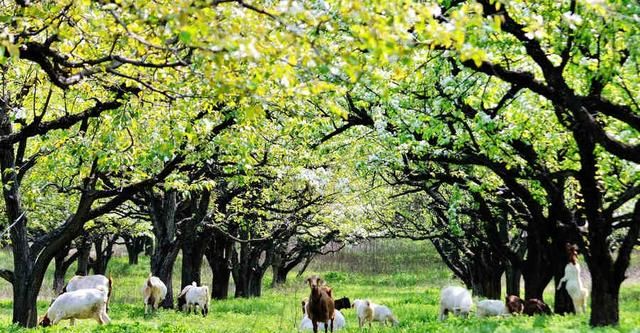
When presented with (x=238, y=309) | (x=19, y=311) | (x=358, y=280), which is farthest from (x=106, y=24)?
(x=358, y=280)

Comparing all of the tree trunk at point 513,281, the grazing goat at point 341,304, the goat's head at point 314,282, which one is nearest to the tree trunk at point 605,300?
the goat's head at point 314,282

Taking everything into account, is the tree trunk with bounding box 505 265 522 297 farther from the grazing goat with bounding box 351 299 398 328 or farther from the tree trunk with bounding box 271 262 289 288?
the tree trunk with bounding box 271 262 289 288

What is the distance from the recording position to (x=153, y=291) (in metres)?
26.1

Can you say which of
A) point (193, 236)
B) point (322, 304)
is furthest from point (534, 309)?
point (193, 236)

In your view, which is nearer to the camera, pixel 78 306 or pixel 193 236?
pixel 78 306

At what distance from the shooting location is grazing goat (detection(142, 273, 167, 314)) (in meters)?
25.9

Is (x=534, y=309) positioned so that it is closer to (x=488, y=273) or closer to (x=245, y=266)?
(x=488, y=273)

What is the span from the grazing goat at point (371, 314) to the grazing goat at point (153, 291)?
856cm

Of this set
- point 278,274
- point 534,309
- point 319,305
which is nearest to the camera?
point 319,305

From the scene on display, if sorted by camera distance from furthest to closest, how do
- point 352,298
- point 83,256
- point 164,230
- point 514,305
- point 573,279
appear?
point 83,256, point 352,298, point 164,230, point 514,305, point 573,279

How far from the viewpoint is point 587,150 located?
42.1ft

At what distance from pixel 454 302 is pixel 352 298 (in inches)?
660

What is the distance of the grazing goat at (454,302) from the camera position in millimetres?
23625

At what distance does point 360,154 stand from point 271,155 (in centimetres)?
310
